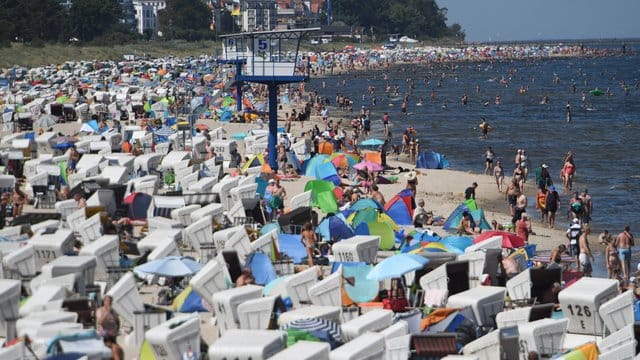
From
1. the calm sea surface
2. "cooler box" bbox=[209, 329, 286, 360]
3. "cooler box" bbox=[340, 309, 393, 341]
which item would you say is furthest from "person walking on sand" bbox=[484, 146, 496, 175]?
"cooler box" bbox=[209, 329, 286, 360]

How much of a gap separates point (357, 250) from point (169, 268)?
2.43m

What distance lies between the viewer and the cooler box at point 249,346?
30.8 feet

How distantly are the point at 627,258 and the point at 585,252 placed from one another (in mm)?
974

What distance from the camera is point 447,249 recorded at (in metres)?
14.4

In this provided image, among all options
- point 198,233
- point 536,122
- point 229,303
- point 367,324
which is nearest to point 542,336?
point 367,324

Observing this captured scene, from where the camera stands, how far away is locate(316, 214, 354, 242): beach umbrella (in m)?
16.1

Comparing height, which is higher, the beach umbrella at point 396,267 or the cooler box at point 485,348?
the beach umbrella at point 396,267

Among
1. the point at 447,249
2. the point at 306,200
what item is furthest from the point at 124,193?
the point at 447,249

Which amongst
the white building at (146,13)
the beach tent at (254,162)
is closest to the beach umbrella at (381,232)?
the beach tent at (254,162)

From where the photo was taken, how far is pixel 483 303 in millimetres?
11500

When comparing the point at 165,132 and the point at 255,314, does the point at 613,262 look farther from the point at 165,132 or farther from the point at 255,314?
the point at 165,132

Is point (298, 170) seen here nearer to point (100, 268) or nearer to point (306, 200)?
point (306, 200)

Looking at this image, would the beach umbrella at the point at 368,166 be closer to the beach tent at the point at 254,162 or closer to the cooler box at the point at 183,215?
the beach tent at the point at 254,162

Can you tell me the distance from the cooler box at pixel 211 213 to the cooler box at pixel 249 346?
6.53 metres
